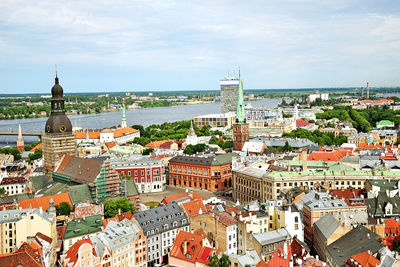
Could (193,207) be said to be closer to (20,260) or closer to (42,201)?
Result: (42,201)

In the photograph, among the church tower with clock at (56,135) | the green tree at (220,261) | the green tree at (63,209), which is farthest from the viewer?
the church tower with clock at (56,135)

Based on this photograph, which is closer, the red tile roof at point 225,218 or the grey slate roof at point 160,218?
the red tile roof at point 225,218

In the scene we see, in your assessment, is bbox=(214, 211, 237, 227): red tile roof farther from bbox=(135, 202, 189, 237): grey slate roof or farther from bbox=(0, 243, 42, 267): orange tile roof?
bbox=(0, 243, 42, 267): orange tile roof

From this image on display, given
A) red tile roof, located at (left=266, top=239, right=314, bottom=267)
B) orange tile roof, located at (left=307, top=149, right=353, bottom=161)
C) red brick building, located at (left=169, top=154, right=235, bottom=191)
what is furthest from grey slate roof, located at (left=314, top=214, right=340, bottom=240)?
orange tile roof, located at (left=307, top=149, right=353, bottom=161)

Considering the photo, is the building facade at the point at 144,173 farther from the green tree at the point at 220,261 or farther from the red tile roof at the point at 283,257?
the green tree at the point at 220,261

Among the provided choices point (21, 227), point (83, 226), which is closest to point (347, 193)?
point (83, 226)

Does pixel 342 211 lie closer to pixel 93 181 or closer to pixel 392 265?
pixel 392 265

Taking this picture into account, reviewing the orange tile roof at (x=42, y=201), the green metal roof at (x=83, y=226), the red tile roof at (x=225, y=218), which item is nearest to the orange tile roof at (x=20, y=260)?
the green metal roof at (x=83, y=226)
